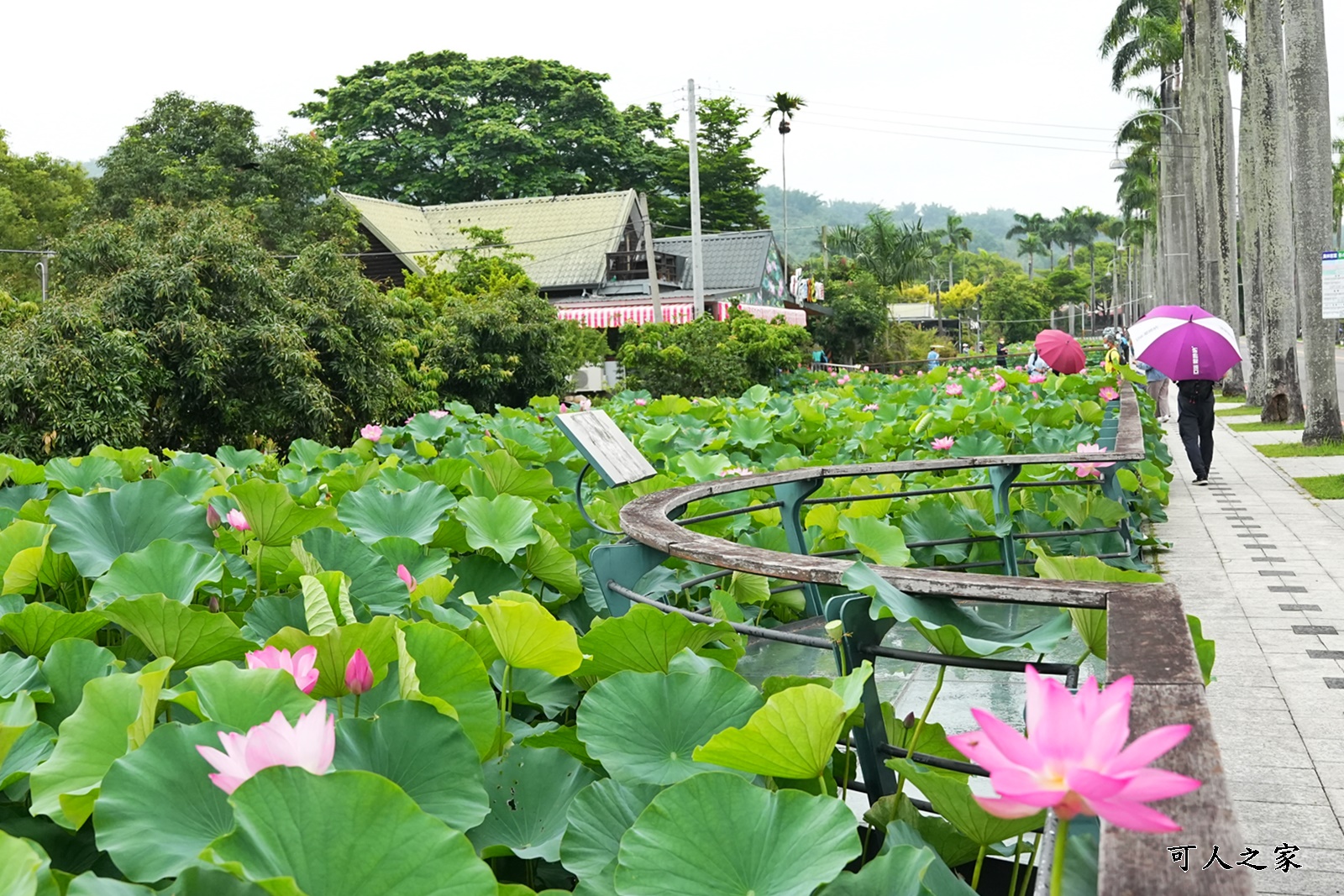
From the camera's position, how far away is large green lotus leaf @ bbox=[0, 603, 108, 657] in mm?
1846

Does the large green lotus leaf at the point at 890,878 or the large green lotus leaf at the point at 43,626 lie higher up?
the large green lotus leaf at the point at 43,626

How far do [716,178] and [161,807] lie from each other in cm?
4274

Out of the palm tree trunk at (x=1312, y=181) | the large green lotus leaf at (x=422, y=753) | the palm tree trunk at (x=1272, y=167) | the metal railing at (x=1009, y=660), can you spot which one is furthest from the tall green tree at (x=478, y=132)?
the large green lotus leaf at (x=422, y=753)

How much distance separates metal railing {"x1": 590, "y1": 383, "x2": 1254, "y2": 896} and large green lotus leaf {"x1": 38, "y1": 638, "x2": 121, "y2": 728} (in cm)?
85

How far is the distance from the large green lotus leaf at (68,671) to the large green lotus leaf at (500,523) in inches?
42.2

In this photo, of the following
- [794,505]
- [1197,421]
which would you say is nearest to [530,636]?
[794,505]

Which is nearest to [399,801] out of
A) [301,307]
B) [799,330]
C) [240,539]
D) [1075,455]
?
[240,539]

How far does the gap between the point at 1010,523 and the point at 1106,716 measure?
4.05m

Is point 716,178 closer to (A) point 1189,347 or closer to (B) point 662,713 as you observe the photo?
(A) point 1189,347

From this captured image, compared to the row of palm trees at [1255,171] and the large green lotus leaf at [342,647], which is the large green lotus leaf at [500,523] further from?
the row of palm trees at [1255,171]

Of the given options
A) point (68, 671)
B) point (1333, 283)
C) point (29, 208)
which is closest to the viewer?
point (68, 671)

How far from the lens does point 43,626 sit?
6.15 ft

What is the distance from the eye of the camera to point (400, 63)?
39594mm

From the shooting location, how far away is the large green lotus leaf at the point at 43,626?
1.85m
